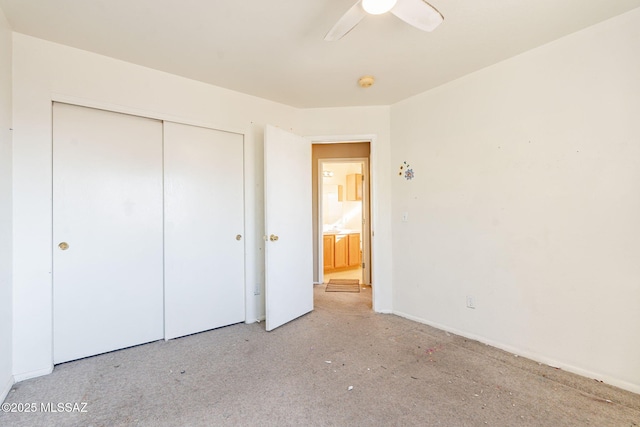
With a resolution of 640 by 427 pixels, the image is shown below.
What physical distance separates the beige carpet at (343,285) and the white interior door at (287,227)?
41.0 inches

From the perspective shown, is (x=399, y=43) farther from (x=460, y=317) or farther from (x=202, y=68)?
(x=460, y=317)

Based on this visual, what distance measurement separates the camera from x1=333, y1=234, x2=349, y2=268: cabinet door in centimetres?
521

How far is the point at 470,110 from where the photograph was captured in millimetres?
2508

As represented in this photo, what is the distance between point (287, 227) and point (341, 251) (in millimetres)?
2613

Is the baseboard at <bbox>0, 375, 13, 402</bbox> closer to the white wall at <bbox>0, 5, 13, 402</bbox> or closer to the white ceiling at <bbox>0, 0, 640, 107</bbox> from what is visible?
the white wall at <bbox>0, 5, 13, 402</bbox>

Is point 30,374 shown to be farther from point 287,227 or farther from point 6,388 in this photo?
point 287,227

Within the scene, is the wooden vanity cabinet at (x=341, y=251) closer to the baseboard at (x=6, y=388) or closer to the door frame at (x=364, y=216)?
the door frame at (x=364, y=216)

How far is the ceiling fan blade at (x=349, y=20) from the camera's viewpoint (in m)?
1.35

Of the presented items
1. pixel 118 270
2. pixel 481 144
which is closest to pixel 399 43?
pixel 481 144

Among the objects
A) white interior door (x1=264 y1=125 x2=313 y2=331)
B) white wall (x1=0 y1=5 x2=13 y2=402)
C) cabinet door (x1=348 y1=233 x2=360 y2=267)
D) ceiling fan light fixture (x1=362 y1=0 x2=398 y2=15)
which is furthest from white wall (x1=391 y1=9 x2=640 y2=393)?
white wall (x1=0 y1=5 x2=13 y2=402)

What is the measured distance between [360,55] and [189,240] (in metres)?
2.20

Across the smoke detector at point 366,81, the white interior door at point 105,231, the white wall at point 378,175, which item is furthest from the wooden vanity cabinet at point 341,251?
the white interior door at point 105,231

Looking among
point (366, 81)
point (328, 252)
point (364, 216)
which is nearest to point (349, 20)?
point (366, 81)

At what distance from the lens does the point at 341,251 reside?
5.32 metres
